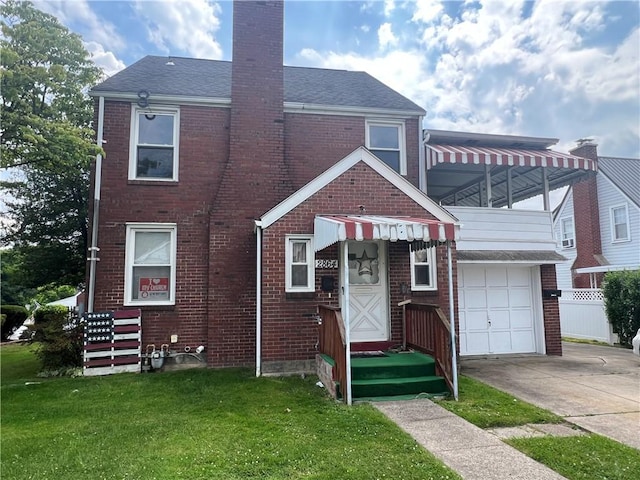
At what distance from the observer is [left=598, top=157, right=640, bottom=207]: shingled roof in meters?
17.0

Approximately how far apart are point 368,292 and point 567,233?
54.9 ft

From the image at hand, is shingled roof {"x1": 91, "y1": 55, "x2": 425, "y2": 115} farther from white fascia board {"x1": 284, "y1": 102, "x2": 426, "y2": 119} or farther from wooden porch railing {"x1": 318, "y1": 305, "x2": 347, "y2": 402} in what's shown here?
wooden porch railing {"x1": 318, "y1": 305, "x2": 347, "y2": 402}

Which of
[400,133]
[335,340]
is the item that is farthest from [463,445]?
[400,133]

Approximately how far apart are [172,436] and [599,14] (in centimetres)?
1396

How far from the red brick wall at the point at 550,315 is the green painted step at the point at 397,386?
554 centimetres

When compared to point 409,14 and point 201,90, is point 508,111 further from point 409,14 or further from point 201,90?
point 201,90

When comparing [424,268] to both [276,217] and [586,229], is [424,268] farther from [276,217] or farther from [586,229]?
[586,229]

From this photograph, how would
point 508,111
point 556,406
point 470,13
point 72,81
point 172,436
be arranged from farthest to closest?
point 508,111 < point 470,13 < point 72,81 < point 556,406 < point 172,436

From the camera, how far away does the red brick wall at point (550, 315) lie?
1026cm

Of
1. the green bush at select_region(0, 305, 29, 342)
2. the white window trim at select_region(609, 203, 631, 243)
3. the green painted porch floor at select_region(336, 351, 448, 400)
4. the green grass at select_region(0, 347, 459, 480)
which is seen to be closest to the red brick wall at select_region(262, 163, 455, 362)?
the green grass at select_region(0, 347, 459, 480)

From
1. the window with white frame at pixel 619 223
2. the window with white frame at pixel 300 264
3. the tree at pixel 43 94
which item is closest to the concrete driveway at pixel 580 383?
the window with white frame at pixel 300 264

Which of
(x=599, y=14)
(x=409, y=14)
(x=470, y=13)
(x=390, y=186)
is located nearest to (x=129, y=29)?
(x=409, y=14)

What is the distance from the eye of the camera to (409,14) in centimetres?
1105

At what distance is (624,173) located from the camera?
18.4 m
